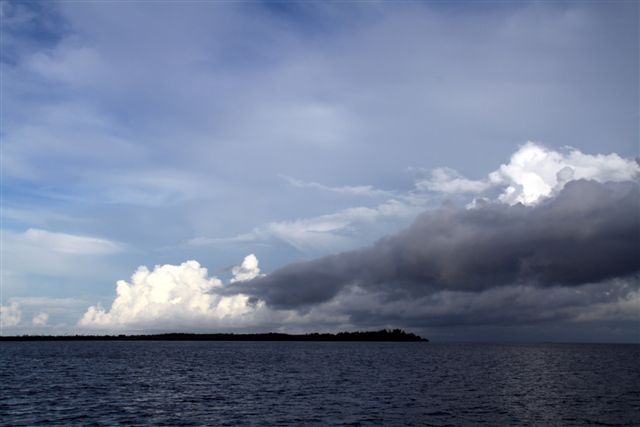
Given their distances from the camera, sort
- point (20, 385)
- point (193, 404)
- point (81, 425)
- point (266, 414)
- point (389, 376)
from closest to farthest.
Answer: point (81, 425)
point (266, 414)
point (193, 404)
point (20, 385)
point (389, 376)

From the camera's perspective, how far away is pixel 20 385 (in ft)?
303

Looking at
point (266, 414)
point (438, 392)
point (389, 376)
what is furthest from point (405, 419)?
point (389, 376)

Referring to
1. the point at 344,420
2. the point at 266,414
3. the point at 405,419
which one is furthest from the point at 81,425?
the point at 405,419

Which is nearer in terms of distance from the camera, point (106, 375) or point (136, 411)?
point (136, 411)

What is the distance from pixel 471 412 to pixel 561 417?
395 inches

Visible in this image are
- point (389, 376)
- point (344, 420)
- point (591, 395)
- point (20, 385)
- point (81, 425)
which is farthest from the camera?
point (389, 376)

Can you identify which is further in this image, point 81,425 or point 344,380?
point 344,380

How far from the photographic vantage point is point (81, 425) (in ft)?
180

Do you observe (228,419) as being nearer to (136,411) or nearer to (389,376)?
(136,411)

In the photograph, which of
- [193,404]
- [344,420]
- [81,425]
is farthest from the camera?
[193,404]

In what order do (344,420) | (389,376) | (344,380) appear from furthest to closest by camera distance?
(389,376), (344,380), (344,420)

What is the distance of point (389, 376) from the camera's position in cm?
11550

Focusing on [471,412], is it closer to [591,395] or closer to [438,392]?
[438,392]

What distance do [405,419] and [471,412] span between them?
10510 millimetres
